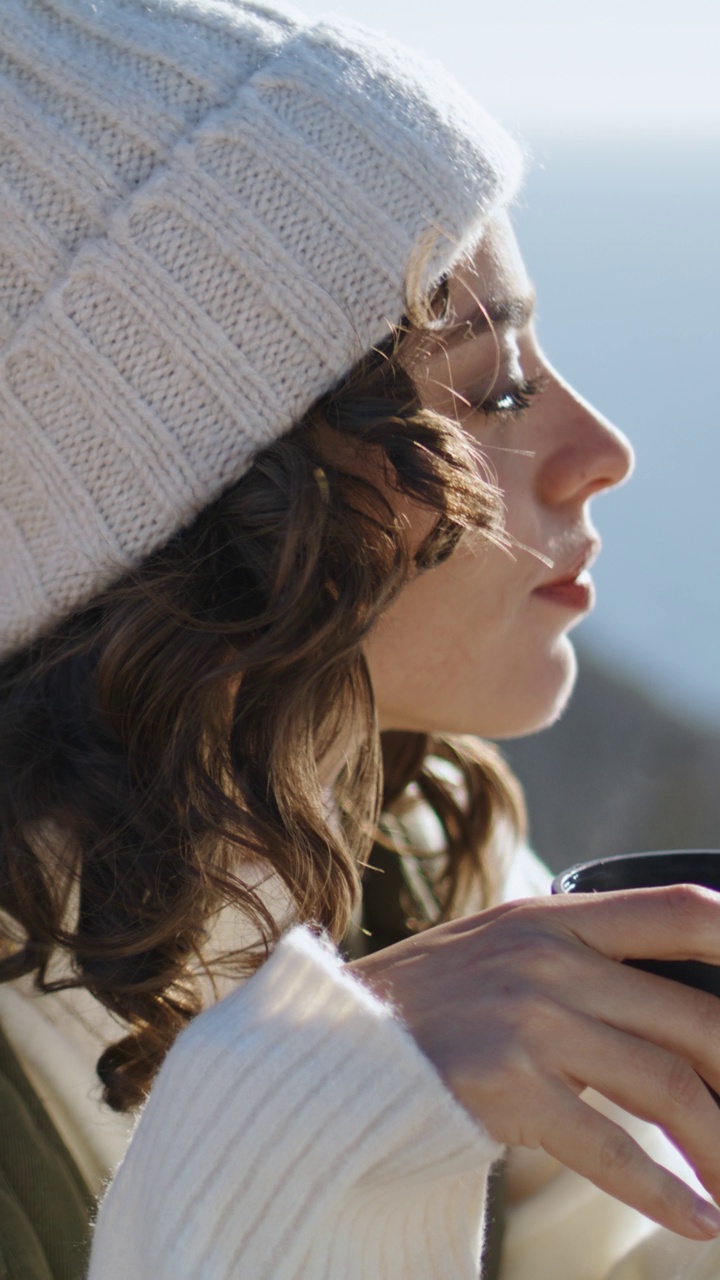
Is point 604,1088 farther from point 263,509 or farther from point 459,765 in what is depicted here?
point 459,765

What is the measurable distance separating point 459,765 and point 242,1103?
1.03m

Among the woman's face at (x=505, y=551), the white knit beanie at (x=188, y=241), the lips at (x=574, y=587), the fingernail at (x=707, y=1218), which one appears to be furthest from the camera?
the lips at (x=574, y=587)

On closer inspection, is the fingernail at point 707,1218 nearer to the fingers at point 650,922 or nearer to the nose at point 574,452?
the fingers at point 650,922

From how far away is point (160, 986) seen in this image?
98 centimetres

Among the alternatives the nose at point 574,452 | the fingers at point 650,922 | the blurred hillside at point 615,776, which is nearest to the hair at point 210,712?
the nose at point 574,452

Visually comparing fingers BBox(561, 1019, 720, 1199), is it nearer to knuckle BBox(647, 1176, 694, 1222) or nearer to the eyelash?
knuckle BBox(647, 1176, 694, 1222)

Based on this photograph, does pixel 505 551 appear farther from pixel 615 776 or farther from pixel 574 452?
pixel 615 776

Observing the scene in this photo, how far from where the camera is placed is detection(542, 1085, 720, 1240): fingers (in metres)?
0.62

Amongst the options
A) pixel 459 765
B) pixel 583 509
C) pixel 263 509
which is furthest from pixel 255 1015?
pixel 459 765

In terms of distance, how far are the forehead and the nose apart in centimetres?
11

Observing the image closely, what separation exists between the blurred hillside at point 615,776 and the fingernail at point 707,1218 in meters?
1.48

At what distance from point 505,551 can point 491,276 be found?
0.84 ft

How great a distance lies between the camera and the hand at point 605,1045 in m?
0.63

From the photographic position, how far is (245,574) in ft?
3.20
